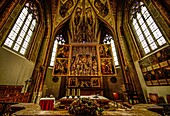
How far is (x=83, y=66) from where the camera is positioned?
28.8 ft

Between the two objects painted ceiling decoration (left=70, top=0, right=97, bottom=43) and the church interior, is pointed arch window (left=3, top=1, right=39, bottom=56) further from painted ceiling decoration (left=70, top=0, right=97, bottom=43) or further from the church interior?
painted ceiling decoration (left=70, top=0, right=97, bottom=43)

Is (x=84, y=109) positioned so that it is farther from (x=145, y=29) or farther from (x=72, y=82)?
(x=145, y=29)

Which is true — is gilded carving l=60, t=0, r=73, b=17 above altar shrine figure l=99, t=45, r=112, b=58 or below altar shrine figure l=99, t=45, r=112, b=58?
above

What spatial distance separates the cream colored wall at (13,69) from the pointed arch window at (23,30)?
69 centimetres

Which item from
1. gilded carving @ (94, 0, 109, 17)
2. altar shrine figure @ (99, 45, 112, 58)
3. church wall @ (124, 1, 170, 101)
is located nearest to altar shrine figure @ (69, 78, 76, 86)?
altar shrine figure @ (99, 45, 112, 58)

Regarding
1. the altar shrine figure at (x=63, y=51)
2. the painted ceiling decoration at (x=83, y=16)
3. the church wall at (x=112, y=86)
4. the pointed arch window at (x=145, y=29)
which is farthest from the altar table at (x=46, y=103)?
the painted ceiling decoration at (x=83, y=16)

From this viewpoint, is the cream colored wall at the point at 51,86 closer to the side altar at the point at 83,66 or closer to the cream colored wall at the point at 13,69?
the cream colored wall at the point at 13,69

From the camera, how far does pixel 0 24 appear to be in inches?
214

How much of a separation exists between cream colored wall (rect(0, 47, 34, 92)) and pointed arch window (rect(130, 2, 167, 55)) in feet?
38.1

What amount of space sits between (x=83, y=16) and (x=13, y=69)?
11.7 meters

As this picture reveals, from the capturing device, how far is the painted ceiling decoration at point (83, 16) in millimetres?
12219

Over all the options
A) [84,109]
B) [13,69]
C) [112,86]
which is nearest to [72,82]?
[13,69]

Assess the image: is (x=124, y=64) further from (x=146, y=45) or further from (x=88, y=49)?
(x=88, y=49)

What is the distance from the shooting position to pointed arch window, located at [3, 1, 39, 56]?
7047mm
